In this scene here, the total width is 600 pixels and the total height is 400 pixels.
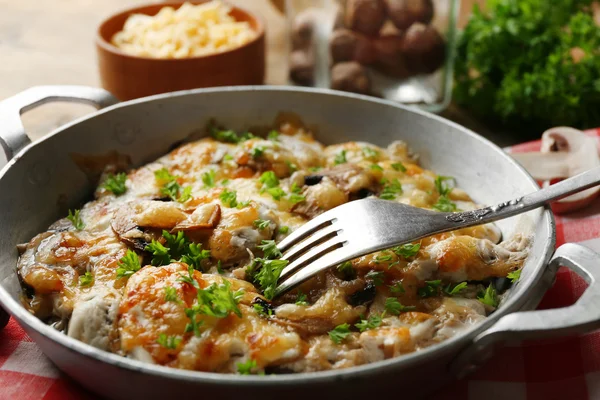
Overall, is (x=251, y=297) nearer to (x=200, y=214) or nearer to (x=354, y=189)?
(x=200, y=214)

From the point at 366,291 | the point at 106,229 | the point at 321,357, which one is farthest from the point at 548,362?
the point at 106,229

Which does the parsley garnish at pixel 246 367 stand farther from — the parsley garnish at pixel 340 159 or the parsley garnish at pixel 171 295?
the parsley garnish at pixel 340 159

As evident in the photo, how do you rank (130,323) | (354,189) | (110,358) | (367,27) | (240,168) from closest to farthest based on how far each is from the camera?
(110,358)
(130,323)
(354,189)
(240,168)
(367,27)

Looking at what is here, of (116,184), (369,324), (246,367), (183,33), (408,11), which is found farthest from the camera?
(183,33)

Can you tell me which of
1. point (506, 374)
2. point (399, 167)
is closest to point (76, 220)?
point (399, 167)

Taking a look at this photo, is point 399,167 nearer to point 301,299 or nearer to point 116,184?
point 301,299

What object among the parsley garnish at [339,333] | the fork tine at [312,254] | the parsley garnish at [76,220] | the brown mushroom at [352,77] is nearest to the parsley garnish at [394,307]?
the parsley garnish at [339,333]

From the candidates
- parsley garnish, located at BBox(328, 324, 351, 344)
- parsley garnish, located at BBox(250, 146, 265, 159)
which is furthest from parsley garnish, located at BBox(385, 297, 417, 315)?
parsley garnish, located at BBox(250, 146, 265, 159)
